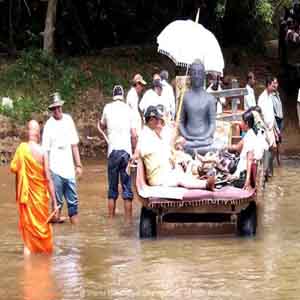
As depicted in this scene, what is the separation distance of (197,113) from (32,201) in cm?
318

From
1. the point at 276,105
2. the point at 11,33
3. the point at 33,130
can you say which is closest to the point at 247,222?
the point at 33,130

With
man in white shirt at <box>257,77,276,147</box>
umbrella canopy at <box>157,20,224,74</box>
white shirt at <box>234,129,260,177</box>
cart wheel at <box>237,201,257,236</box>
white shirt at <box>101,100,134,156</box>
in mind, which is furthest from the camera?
man in white shirt at <box>257,77,276,147</box>

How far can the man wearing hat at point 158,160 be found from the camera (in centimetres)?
1160

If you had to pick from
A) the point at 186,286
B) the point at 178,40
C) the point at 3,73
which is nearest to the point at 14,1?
the point at 3,73

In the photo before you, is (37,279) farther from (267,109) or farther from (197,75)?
(267,109)

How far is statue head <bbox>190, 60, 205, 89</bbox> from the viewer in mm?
13102

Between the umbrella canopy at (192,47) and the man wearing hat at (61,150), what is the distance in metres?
4.47

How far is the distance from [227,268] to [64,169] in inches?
131

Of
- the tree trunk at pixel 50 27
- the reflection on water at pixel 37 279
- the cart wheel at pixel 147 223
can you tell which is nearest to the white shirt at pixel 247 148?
the cart wheel at pixel 147 223

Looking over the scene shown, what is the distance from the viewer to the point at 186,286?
A: 9.25m

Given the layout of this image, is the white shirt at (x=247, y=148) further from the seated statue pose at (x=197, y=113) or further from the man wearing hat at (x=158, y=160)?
the man wearing hat at (x=158, y=160)

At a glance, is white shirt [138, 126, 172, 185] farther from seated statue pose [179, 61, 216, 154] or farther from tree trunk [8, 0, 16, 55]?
tree trunk [8, 0, 16, 55]

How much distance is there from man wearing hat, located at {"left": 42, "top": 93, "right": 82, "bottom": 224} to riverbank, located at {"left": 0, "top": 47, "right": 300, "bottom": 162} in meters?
7.76

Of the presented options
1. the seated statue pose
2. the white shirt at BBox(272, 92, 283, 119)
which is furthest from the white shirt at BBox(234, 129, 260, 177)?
the white shirt at BBox(272, 92, 283, 119)
